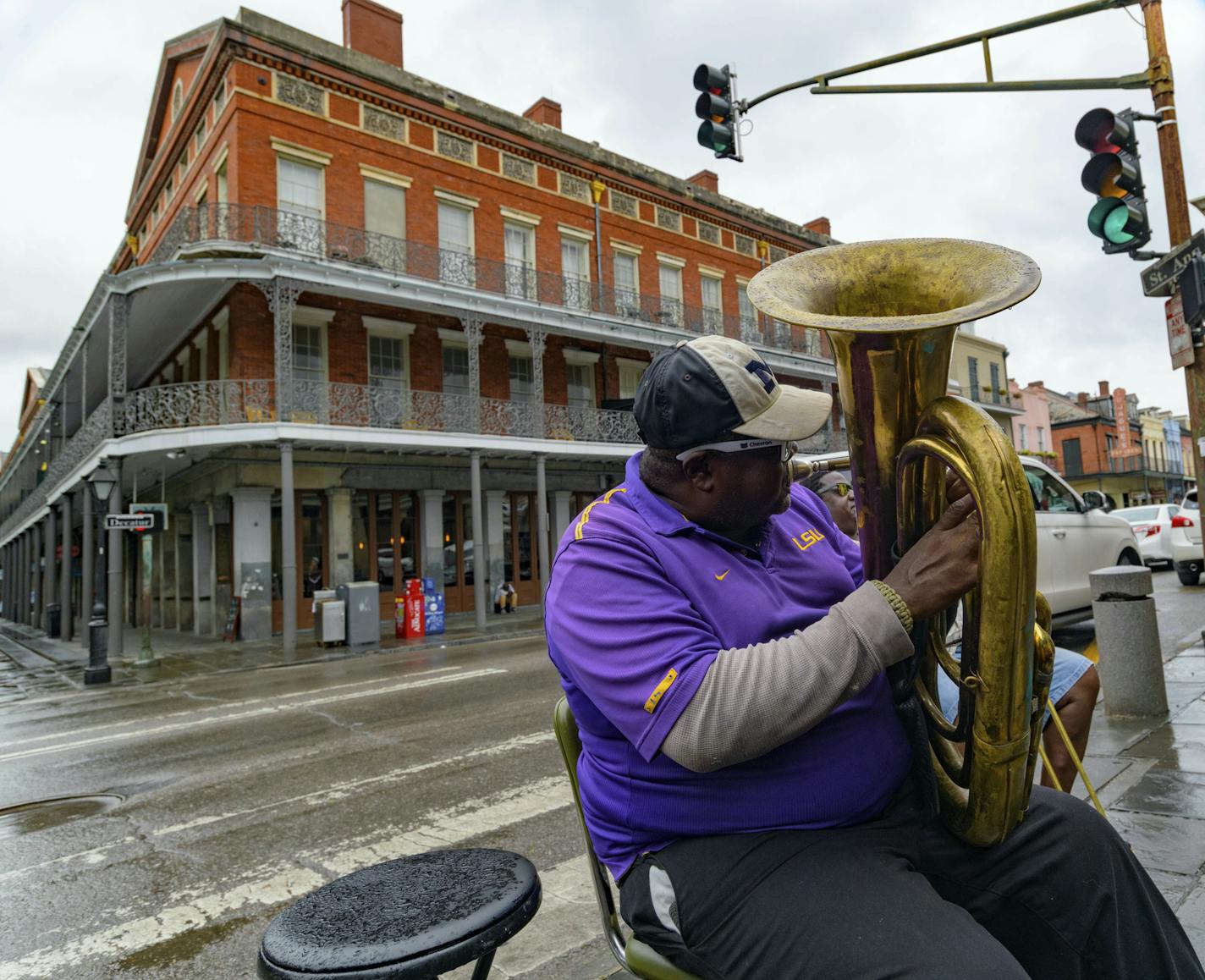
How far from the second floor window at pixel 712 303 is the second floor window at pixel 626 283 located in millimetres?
2326

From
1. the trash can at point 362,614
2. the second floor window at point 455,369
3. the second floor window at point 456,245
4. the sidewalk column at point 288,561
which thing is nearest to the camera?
the sidewalk column at point 288,561

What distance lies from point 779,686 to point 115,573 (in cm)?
1604

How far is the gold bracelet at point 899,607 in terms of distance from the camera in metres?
1.44

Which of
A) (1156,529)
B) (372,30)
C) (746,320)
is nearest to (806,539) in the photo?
(1156,529)

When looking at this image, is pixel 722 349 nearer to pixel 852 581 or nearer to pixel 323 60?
pixel 852 581

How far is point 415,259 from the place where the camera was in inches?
711

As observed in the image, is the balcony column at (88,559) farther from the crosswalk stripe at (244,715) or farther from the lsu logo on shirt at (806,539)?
the lsu logo on shirt at (806,539)

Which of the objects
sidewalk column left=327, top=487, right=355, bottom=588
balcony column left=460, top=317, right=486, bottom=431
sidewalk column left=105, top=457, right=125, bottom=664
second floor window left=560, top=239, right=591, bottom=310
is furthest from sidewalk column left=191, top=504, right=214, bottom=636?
second floor window left=560, top=239, right=591, bottom=310

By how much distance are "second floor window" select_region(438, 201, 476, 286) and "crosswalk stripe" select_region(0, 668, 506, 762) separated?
35.7ft

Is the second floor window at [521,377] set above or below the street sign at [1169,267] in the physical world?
above

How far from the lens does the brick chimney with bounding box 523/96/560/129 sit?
23.1m

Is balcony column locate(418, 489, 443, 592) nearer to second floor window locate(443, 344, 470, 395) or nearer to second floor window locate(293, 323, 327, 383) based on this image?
second floor window locate(443, 344, 470, 395)

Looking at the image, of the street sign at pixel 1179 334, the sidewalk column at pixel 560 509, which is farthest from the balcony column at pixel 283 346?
the street sign at pixel 1179 334

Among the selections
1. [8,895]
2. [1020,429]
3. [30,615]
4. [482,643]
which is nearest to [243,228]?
[482,643]
